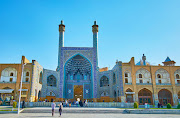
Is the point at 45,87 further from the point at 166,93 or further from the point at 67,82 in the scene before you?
the point at 166,93

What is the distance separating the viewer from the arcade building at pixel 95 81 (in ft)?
83.4

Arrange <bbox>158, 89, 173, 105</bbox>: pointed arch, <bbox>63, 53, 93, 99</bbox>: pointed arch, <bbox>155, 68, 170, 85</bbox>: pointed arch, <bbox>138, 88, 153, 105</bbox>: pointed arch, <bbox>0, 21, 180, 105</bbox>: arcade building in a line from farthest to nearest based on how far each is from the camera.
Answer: <bbox>63, 53, 93, 99</bbox>: pointed arch < <bbox>155, 68, 170, 85</bbox>: pointed arch < <bbox>158, 89, 173, 105</bbox>: pointed arch < <bbox>138, 88, 153, 105</bbox>: pointed arch < <bbox>0, 21, 180, 105</bbox>: arcade building

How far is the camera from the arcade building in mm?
25406

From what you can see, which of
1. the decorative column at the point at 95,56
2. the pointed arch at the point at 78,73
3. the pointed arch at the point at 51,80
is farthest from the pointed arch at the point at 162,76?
the pointed arch at the point at 51,80

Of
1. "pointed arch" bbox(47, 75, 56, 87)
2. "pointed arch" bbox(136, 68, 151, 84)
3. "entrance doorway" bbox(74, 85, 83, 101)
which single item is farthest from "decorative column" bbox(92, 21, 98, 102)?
"pointed arch" bbox(136, 68, 151, 84)

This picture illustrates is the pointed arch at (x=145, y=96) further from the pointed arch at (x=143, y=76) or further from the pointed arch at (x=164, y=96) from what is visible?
the pointed arch at (x=164, y=96)

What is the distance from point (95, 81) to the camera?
31203 mm

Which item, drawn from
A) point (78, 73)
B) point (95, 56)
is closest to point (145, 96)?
point (95, 56)

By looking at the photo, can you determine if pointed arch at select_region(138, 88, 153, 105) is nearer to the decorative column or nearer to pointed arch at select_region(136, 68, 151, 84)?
pointed arch at select_region(136, 68, 151, 84)

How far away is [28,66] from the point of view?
84.4 feet

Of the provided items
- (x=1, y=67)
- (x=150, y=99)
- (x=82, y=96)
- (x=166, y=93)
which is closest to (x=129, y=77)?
(x=150, y=99)

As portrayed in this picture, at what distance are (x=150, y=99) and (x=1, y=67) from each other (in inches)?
862

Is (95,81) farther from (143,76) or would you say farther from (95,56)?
(143,76)

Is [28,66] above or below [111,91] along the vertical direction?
above
